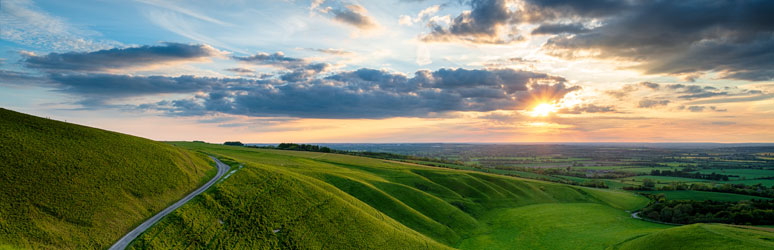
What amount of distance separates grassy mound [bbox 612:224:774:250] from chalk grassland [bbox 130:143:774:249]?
71 centimetres

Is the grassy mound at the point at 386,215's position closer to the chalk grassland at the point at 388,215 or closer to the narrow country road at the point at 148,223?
the chalk grassland at the point at 388,215

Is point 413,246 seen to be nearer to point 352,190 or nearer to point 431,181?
point 352,190

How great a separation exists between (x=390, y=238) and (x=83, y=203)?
34.4 m

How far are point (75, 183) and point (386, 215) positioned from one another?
140ft

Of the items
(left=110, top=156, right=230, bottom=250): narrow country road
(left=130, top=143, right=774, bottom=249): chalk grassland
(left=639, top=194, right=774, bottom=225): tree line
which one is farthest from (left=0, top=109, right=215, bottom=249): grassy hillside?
(left=639, top=194, right=774, bottom=225): tree line

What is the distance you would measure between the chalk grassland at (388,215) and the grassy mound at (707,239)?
0.71 meters

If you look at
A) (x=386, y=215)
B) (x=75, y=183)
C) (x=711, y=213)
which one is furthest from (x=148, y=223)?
(x=711, y=213)

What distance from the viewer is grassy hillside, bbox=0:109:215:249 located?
29781 millimetres

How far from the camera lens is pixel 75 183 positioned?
36219 mm

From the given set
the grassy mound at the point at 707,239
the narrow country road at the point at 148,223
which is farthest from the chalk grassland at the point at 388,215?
the narrow country road at the point at 148,223

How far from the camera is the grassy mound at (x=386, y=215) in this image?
3819 cm

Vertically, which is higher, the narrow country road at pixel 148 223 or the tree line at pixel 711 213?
the narrow country road at pixel 148 223

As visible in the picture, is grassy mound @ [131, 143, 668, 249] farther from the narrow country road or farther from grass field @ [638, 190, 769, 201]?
grass field @ [638, 190, 769, 201]

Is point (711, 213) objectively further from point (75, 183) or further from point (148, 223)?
point (75, 183)
